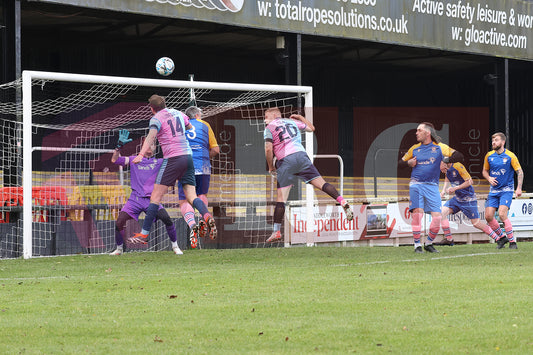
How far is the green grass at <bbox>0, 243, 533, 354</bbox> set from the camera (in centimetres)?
592

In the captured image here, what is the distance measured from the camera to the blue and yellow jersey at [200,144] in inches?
558

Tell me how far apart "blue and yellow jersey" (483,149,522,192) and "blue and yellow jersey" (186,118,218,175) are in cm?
478

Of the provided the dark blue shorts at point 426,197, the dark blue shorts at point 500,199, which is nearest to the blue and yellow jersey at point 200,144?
the dark blue shorts at point 426,197

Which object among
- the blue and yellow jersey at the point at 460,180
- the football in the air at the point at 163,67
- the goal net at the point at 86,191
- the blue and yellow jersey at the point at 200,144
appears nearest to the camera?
the blue and yellow jersey at the point at 200,144

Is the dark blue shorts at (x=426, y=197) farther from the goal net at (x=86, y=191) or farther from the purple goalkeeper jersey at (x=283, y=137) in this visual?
the goal net at (x=86, y=191)

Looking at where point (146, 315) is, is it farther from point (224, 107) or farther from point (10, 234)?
point (224, 107)

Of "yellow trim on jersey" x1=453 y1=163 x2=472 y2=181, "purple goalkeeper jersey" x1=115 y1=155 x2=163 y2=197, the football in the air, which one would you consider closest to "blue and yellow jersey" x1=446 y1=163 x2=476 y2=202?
"yellow trim on jersey" x1=453 y1=163 x2=472 y2=181

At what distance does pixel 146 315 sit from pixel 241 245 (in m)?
10.6

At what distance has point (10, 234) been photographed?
1481cm

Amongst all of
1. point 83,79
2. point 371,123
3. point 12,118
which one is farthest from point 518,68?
point 83,79

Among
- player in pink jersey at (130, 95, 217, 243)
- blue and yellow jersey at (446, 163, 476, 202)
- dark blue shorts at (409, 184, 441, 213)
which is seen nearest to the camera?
player in pink jersey at (130, 95, 217, 243)

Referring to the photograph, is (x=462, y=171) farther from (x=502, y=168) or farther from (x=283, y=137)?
(x=283, y=137)

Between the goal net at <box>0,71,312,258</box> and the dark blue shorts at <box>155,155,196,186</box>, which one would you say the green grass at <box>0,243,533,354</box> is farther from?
the goal net at <box>0,71,312,258</box>

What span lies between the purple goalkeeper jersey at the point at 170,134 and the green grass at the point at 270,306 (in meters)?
1.59
